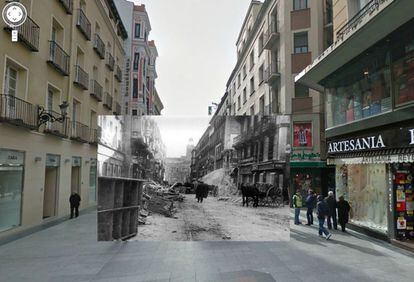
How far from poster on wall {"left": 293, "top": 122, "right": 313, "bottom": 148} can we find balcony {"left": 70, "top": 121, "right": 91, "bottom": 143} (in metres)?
13.3

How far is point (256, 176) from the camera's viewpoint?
20.2ft

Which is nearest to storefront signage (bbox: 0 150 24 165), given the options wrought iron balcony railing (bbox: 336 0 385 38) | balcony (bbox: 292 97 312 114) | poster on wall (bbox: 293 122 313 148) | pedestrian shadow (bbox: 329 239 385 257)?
pedestrian shadow (bbox: 329 239 385 257)

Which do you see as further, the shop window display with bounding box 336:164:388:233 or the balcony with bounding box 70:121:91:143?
the balcony with bounding box 70:121:91:143

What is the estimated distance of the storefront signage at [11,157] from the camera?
11812 mm

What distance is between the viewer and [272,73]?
87.7 feet

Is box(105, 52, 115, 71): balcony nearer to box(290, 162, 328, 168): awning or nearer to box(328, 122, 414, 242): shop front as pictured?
box(290, 162, 328, 168): awning

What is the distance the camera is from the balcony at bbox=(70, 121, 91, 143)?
19.4 meters

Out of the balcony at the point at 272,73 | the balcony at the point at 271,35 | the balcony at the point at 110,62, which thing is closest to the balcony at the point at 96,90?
the balcony at the point at 110,62

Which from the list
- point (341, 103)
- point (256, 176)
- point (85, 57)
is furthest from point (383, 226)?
point (85, 57)

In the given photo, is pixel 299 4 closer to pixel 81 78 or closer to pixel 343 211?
pixel 81 78

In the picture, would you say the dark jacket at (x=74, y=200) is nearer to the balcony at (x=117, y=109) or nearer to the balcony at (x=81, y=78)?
the balcony at (x=81, y=78)

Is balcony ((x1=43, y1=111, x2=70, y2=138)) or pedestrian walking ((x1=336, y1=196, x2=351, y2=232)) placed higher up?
balcony ((x1=43, y1=111, x2=70, y2=138))

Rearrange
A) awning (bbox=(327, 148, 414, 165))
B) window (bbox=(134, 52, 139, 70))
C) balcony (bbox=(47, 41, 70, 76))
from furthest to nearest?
window (bbox=(134, 52, 139, 70)) < balcony (bbox=(47, 41, 70, 76)) < awning (bbox=(327, 148, 414, 165))

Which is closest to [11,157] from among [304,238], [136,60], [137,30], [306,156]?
[304,238]
